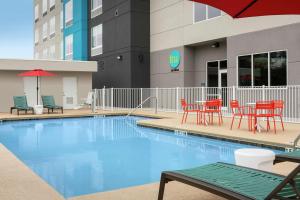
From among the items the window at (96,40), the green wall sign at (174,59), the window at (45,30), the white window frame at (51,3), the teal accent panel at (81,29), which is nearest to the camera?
the green wall sign at (174,59)

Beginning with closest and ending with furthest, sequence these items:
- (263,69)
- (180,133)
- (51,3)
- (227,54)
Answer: (180,133), (263,69), (227,54), (51,3)

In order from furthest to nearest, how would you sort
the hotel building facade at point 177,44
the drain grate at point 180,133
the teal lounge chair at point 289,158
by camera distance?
the hotel building facade at point 177,44 → the drain grate at point 180,133 → the teal lounge chair at point 289,158

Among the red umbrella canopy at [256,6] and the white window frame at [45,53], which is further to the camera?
the white window frame at [45,53]

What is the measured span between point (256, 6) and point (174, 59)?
15014 millimetres

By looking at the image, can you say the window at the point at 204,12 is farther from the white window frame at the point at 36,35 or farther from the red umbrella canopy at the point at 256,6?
the white window frame at the point at 36,35

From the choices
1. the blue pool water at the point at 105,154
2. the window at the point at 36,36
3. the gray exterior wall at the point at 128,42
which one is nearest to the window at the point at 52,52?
the window at the point at 36,36

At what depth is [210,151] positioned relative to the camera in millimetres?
8305

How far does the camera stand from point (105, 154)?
8031 millimetres

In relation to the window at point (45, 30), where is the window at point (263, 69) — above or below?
below

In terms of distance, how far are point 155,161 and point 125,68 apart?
14169 mm

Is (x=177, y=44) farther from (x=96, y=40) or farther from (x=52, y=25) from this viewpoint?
(x=52, y=25)

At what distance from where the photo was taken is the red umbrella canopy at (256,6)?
3.98 meters

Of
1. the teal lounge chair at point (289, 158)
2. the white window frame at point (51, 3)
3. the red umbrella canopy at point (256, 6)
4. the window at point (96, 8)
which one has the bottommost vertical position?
the teal lounge chair at point (289, 158)

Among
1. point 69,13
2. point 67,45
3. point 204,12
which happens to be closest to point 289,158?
point 204,12
